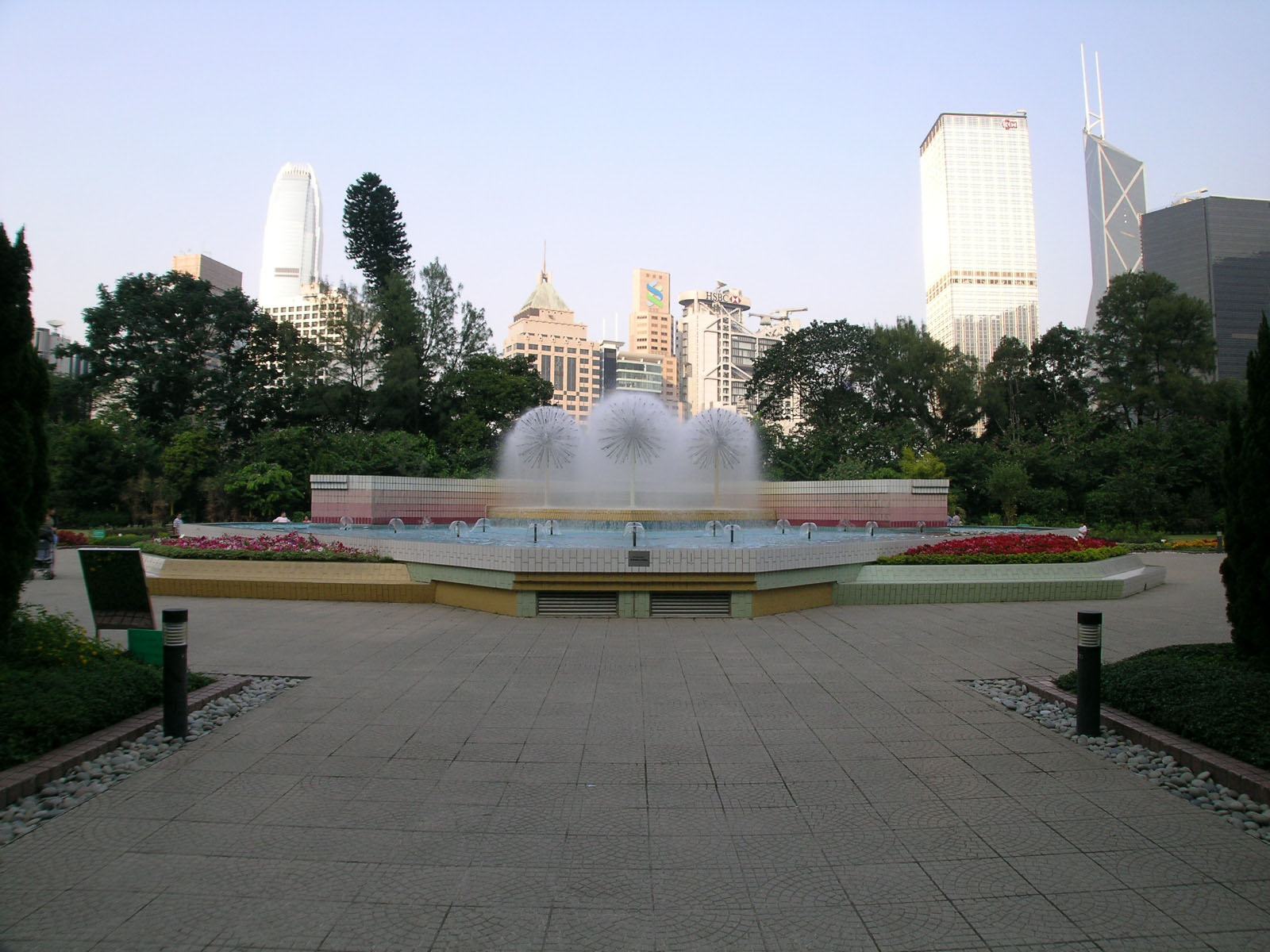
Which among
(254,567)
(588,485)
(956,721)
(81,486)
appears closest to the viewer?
(956,721)

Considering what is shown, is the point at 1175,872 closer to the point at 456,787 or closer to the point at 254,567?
the point at 456,787

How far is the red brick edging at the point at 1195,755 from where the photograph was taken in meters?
4.13

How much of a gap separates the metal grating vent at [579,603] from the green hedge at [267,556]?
319 centimetres

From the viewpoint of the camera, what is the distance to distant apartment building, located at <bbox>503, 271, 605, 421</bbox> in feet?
327

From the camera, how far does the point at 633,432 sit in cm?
2127

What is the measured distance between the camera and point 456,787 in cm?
432

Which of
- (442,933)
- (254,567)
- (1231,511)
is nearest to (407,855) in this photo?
(442,933)

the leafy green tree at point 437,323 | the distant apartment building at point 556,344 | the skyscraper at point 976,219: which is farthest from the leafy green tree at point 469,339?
the skyscraper at point 976,219

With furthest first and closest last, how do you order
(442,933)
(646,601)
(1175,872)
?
(646,601) → (1175,872) → (442,933)

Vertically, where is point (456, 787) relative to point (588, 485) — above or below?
below

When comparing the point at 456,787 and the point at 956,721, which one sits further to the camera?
the point at 956,721

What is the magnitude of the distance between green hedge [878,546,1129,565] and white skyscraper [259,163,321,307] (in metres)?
200

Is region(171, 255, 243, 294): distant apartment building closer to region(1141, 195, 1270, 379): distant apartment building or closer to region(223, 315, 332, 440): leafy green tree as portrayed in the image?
region(223, 315, 332, 440): leafy green tree

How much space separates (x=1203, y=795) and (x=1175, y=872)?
113 centimetres
